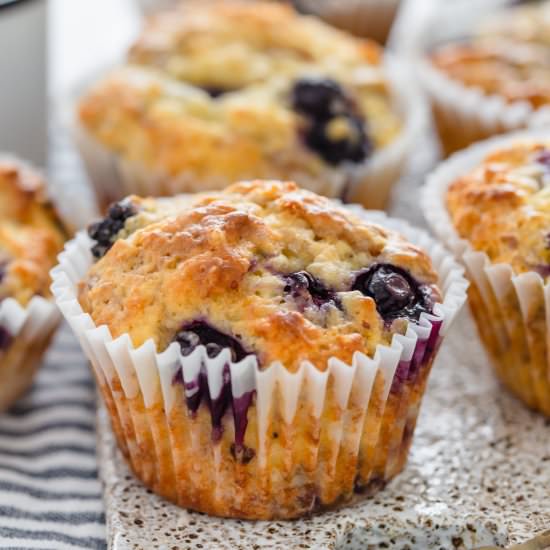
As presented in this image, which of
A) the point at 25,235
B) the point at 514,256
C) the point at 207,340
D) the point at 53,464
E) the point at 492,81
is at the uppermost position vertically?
the point at 207,340

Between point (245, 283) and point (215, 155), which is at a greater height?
point (245, 283)

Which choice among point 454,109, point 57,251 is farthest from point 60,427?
point 454,109

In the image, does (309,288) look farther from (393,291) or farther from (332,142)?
(332,142)

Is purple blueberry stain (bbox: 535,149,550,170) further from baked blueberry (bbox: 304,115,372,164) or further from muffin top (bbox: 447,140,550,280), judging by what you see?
baked blueberry (bbox: 304,115,372,164)

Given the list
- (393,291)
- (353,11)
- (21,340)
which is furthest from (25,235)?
(353,11)

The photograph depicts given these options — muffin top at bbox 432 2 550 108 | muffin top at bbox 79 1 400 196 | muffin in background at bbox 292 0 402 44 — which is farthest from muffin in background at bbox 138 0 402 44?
muffin top at bbox 79 1 400 196

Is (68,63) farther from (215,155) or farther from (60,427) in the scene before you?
(60,427)
